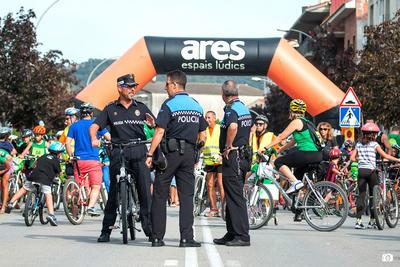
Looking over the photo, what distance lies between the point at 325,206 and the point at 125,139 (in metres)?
3.78

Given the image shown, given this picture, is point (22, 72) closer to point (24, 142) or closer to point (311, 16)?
point (24, 142)

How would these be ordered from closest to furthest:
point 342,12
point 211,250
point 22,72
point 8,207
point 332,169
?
1. point 211,250
2. point 332,169
3. point 8,207
4. point 22,72
5. point 342,12

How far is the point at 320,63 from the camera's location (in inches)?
2196

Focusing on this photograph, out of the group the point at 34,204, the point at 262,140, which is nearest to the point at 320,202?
the point at 262,140

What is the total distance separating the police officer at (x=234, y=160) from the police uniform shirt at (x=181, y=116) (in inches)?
37.5

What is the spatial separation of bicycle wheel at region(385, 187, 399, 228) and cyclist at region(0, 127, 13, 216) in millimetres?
7541

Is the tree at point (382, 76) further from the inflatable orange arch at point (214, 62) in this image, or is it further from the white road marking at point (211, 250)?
the white road marking at point (211, 250)

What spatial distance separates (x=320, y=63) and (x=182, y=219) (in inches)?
1734

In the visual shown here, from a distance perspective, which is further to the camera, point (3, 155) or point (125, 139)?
point (3, 155)

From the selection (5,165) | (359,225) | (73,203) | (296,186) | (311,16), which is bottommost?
(359,225)

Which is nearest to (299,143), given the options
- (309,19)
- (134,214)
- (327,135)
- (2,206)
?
(134,214)

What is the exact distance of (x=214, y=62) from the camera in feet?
97.5

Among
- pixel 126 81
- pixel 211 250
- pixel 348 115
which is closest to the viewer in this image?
pixel 211 250

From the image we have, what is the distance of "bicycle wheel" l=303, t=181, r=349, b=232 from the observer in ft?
50.9
